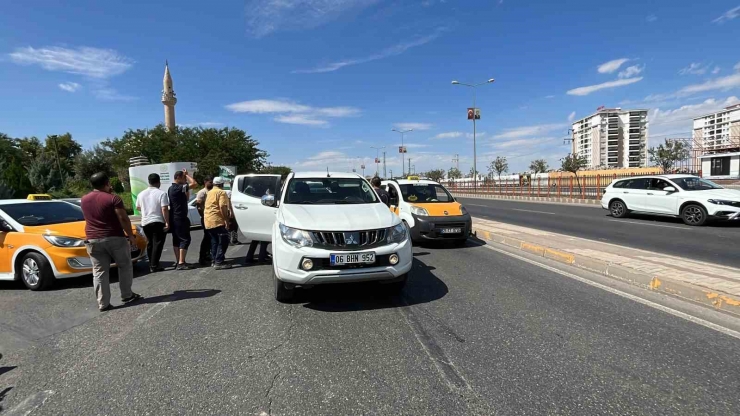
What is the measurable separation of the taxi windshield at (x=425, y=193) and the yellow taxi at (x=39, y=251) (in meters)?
6.17

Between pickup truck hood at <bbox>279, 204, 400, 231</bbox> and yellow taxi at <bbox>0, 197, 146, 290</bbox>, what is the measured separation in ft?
8.68

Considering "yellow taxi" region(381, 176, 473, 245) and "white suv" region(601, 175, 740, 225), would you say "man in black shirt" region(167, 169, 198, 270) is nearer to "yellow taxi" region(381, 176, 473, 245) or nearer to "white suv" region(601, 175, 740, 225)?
"yellow taxi" region(381, 176, 473, 245)

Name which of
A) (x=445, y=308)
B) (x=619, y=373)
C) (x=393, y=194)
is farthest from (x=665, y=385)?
(x=393, y=194)

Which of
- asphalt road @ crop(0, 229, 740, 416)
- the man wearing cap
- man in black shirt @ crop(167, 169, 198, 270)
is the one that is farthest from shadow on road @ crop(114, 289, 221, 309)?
man in black shirt @ crop(167, 169, 198, 270)

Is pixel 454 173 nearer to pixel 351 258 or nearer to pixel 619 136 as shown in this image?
pixel 619 136

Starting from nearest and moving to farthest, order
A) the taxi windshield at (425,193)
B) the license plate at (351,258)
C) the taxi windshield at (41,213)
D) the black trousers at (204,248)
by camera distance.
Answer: the license plate at (351,258) → the taxi windshield at (41,213) → the black trousers at (204,248) → the taxi windshield at (425,193)

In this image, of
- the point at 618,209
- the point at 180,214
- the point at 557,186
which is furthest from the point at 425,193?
the point at 557,186

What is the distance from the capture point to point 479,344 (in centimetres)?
350

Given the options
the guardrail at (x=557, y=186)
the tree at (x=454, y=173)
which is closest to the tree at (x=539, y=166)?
the tree at (x=454, y=173)

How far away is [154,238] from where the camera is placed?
23.6 feet

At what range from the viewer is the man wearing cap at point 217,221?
6879 millimetres

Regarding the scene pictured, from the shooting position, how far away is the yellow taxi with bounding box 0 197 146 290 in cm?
570

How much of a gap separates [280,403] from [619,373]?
2.64 metres

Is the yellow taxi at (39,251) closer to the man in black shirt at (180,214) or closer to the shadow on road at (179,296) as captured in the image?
the shadow on road at (179,296)
